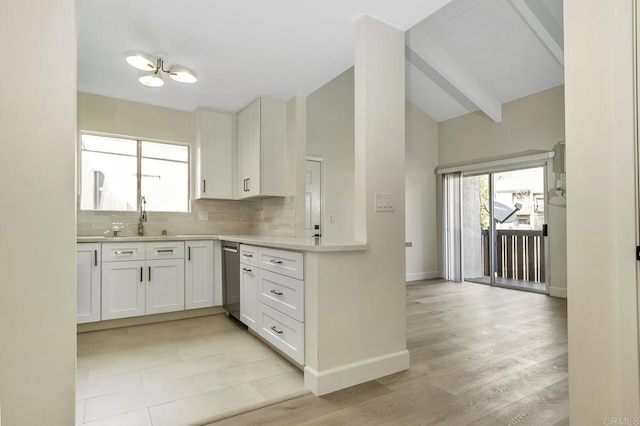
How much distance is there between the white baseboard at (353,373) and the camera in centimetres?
205

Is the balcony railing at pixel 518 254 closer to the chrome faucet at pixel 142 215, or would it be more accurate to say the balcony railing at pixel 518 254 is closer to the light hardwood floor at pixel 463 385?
the light hardwood floor at pixel 463 385

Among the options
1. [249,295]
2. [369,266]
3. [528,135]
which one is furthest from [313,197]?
[528,135]

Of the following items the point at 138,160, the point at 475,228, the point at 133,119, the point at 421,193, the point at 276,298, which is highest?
the point at 133,119

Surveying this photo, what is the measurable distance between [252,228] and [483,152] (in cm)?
409

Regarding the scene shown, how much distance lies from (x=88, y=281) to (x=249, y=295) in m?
1.56

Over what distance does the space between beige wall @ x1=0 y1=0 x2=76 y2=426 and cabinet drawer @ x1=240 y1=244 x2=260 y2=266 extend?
180 cm

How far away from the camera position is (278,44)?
2771 millimetres

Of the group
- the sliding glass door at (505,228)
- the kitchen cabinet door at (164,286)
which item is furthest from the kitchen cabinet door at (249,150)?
the sliding glass door at (505,228)

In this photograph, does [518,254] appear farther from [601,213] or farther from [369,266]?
[601,213]

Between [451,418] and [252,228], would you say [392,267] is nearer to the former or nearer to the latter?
[451,418]

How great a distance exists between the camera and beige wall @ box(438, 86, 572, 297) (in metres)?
4.84

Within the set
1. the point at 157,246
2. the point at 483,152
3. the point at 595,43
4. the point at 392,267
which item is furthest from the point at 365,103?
the point at 483,152

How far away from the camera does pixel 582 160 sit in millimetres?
1210

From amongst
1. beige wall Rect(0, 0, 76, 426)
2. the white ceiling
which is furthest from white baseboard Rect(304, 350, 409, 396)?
the white ceiling
